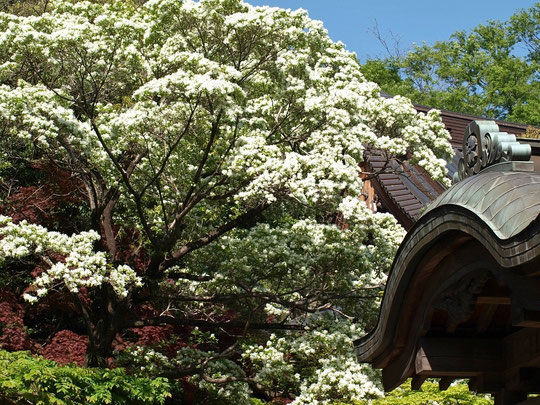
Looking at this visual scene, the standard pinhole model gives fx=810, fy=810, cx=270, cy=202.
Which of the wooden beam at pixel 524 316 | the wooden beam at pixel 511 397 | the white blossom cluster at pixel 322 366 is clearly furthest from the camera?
the white blossom cluster at pixel 322 366

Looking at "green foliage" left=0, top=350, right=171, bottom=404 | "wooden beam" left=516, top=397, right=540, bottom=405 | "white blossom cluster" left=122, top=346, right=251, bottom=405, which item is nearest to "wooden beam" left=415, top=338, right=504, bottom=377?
"wooden beam" left=516, top=397, right=540, bottom=405

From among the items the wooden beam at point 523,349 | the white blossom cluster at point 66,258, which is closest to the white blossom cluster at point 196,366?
the white blossom cluster at point 66,258

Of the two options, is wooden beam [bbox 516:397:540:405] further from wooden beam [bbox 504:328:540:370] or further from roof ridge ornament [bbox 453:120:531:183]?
roof ridge ornament [bbox 453:120:531:183]

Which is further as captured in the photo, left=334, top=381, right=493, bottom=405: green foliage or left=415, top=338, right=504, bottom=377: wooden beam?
left=334, top=381, right=493, bottom=405: green foliage

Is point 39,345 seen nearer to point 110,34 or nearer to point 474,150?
point 110,34

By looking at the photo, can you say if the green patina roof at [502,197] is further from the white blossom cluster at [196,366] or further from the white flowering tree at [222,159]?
the white blossom cluster at [196,366]

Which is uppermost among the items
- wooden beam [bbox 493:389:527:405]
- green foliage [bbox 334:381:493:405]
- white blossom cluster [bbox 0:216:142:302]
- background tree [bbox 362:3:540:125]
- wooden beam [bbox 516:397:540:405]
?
background tree [bbox 362:3:540:125]

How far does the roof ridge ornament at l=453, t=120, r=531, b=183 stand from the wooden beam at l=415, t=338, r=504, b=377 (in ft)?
3.91

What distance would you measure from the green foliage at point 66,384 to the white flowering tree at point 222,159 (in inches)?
42.4

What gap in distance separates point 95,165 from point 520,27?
117ft

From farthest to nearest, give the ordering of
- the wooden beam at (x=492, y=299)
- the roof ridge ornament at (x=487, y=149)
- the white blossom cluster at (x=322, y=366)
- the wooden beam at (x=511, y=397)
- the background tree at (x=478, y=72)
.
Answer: the background tree at (x=478, y=72) < the white blossom cluster at (x=322, y=366) < the wooden beam at (x=511, y=397) < the wooden beam at (x=492, y=299) < the roof ridge ornament at (x=487, y=149)

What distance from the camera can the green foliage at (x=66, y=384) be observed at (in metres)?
9.91

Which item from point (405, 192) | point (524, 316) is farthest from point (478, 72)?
point (524, 316)

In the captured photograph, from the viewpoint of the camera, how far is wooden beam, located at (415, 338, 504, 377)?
5531 mm
